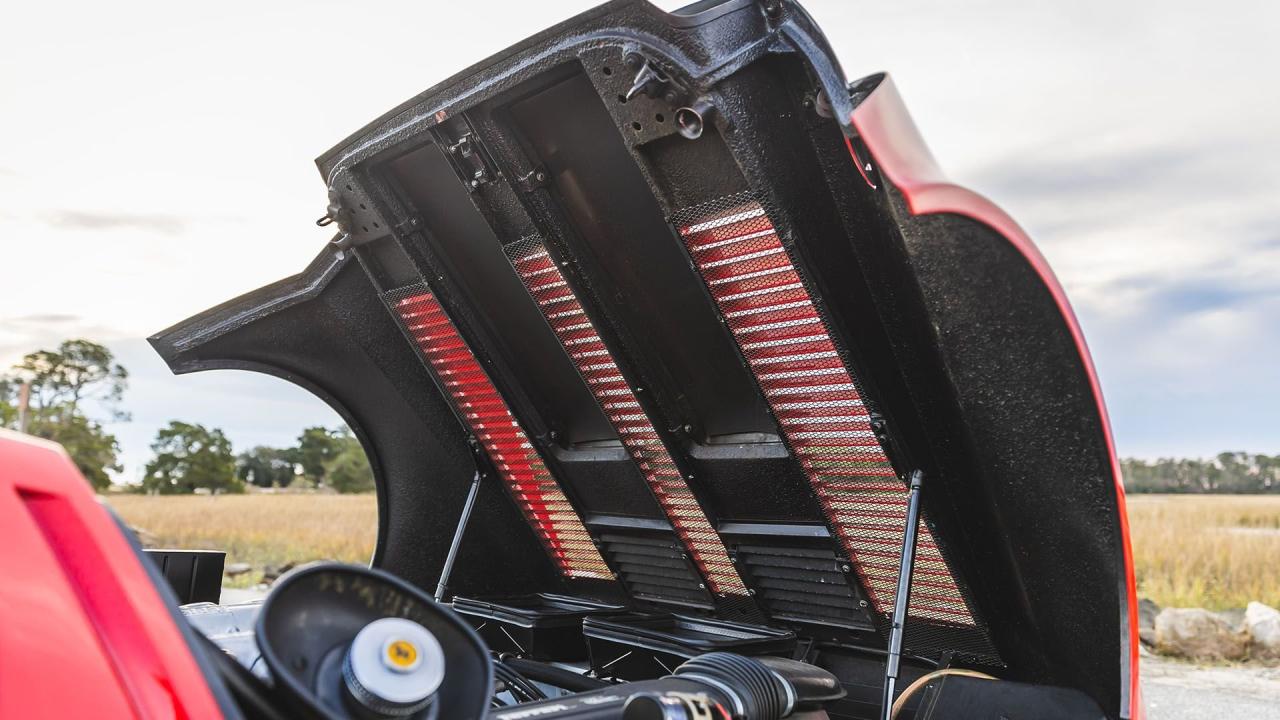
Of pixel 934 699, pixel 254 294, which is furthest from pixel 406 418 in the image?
pixel 934 699

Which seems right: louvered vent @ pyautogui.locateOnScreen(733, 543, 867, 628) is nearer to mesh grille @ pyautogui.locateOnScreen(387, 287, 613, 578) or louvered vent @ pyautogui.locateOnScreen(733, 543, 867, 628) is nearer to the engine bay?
the engine bay

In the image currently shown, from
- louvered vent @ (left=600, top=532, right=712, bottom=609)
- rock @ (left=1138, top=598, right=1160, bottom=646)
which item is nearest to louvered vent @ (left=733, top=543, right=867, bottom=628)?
louvered vent @ (left=600, top=532, right=712, bottom=609)

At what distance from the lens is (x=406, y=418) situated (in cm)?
382

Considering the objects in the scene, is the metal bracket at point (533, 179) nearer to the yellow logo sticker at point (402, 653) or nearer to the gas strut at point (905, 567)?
the gas strut at point (905, 567)

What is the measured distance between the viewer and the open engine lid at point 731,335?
7.31 ft

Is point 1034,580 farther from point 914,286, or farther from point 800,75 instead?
point 800,75

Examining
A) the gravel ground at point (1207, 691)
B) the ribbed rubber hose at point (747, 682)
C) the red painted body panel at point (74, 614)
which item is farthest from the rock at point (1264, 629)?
the red painted body panel at point (74, 614)

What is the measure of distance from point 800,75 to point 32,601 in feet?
5.38

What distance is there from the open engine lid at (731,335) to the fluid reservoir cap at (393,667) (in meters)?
1.19

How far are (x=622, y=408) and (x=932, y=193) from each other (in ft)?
3.87

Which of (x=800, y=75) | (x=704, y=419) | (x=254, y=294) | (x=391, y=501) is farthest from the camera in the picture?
(x=391, y=501)

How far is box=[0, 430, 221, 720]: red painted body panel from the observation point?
107 cm

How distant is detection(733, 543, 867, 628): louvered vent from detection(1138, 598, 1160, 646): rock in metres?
7.63

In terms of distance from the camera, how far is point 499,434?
349 centimetres
